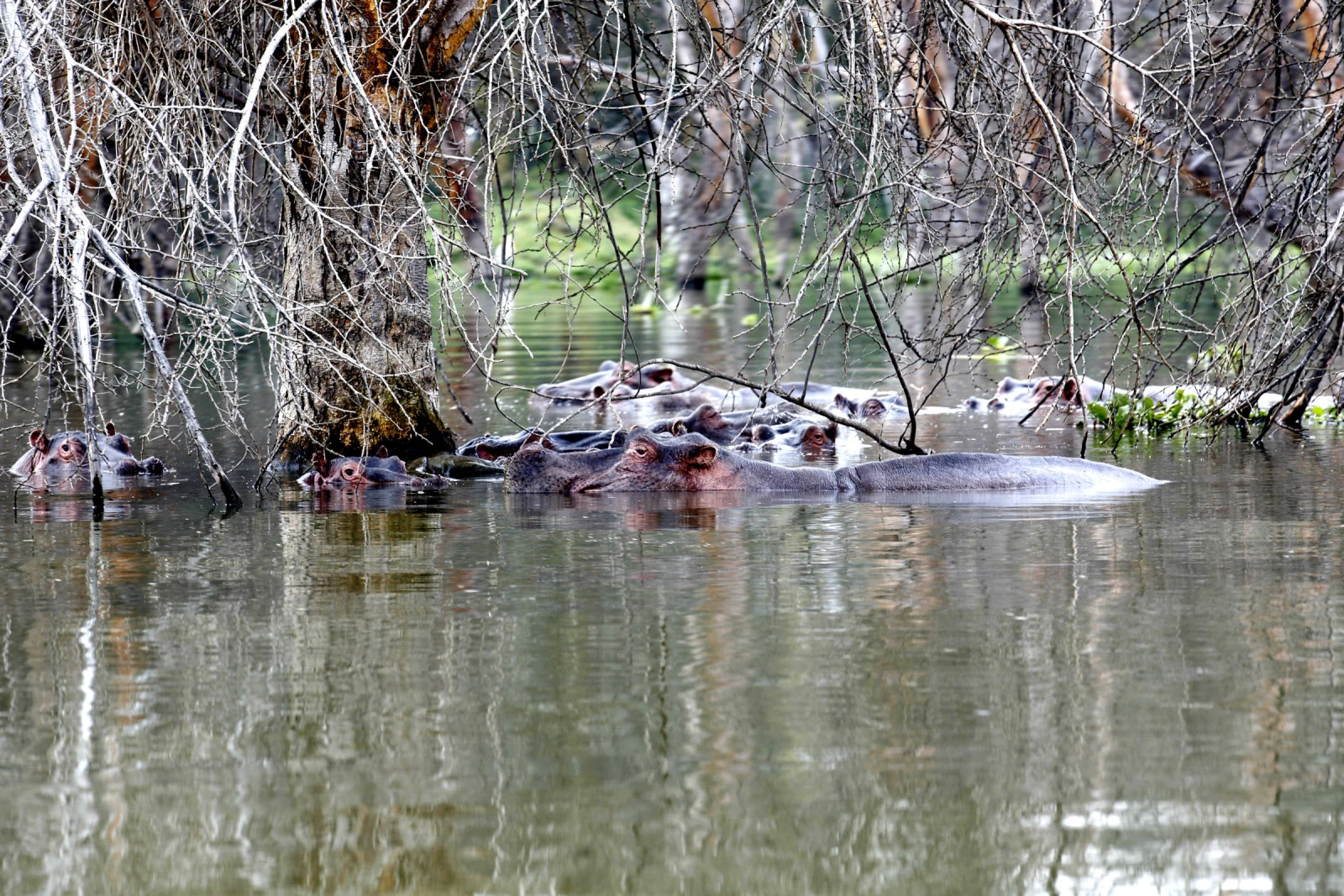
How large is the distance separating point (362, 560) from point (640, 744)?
264 centimetres

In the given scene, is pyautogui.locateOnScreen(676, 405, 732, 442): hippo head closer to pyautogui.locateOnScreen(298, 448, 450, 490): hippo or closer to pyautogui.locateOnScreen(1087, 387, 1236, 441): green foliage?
pyautogui.locateOnScreen(1087, 387, 1236, 441): green foliage

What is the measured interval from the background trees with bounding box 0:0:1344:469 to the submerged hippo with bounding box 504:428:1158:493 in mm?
500

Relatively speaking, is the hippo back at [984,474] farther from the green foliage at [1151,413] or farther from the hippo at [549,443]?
the hippo at [549,443]

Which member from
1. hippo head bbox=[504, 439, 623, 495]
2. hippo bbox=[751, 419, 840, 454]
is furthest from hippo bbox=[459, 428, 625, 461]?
hippo bbox=[751, 419, 840, 454]

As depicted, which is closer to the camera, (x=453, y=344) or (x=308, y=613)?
(x=308, y=613)

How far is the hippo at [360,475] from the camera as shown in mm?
8297

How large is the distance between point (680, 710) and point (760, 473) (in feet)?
14.5

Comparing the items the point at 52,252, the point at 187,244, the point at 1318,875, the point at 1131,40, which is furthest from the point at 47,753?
the point at 1131,40

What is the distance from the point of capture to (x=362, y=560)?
5.98 metres

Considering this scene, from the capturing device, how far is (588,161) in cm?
770

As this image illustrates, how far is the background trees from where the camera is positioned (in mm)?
6398

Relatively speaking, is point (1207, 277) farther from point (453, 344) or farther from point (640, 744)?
point (453, 344)

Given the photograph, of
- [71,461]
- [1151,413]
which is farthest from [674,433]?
[71,461]

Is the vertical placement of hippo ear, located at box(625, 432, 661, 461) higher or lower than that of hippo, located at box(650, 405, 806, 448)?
lower
